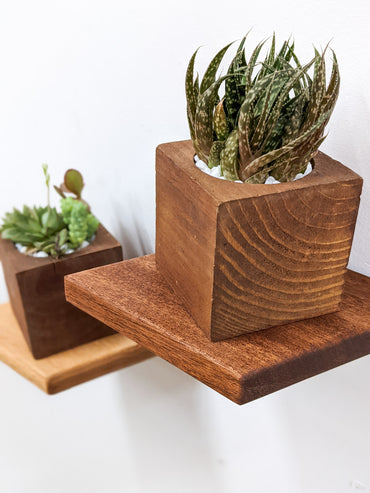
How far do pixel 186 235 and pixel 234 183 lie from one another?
2.1 inches

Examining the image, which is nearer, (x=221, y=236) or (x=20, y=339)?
(x=221, y=236)

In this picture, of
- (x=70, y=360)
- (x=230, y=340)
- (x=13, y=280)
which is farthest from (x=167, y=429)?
(x=230, y=340)

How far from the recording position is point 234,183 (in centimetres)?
32

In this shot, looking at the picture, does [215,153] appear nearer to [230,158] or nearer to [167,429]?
[230,158]

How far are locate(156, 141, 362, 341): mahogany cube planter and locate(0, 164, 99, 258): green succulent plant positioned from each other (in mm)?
234

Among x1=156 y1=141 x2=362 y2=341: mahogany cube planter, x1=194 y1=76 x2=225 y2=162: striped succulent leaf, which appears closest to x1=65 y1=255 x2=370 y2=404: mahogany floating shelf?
x1=156 y1=141 x2=362 y2=341: mahogany cube planter

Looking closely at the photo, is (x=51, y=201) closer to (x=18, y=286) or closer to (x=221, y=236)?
(x=18, y=286)

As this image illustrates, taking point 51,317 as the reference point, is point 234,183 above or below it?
above

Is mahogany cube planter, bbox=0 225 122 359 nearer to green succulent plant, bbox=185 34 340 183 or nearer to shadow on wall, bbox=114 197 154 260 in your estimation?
shadow on wall, bbox=114 197 154 260

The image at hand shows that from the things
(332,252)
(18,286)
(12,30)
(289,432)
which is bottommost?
(289,432)

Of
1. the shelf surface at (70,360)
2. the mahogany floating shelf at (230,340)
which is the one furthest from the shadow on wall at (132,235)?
the mahogany floating shelf at (230,340)

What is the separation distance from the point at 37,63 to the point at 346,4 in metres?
0.42

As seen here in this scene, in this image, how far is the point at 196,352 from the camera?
1.11ft

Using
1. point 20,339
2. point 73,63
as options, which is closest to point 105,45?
point 73,63
